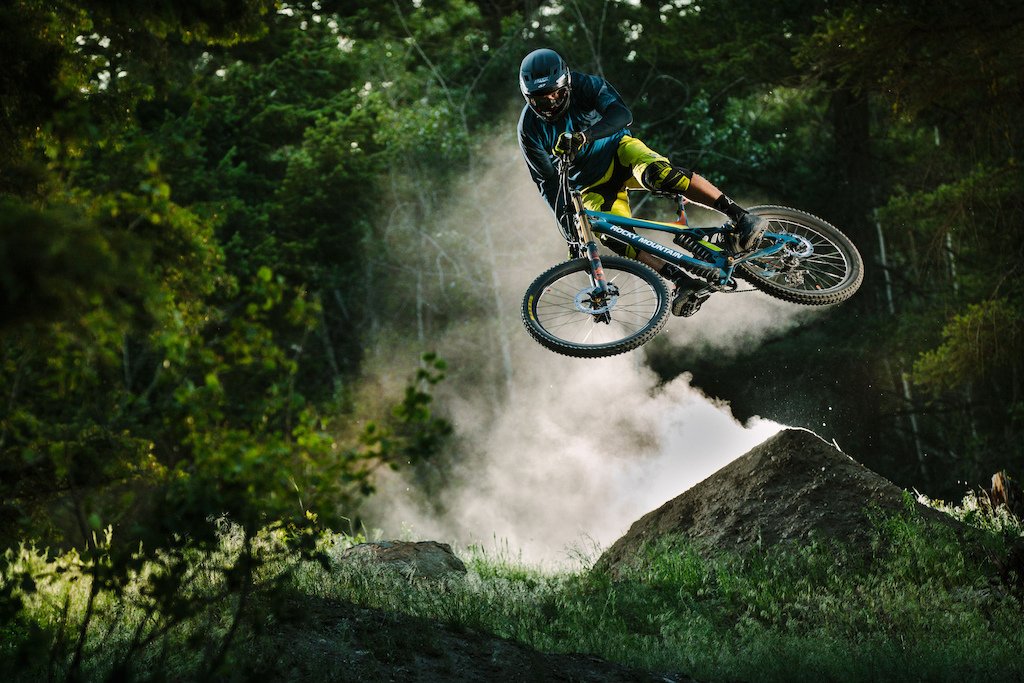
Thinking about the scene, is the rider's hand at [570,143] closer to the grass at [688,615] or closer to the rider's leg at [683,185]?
the rider's leg at [683,185]

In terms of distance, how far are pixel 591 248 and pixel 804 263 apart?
166 cm

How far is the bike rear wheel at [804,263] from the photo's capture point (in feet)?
18.5

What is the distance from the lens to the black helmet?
195 inches

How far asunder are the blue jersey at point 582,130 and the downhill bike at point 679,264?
0.20m

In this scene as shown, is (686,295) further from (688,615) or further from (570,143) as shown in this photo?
(688,615)

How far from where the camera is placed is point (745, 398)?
54.5 ft

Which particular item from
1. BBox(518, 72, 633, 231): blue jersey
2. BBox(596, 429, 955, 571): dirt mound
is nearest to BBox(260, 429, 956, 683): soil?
BBox(596, 429, 955, 571): dirt mound

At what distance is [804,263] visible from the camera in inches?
233

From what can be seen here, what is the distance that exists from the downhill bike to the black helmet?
0.40m

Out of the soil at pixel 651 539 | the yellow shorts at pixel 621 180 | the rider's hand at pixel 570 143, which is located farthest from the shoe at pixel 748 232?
the soil at pixel 651 539

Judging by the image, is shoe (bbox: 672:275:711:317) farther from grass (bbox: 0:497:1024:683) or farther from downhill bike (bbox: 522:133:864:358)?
grass (bbox: 0:497:1024:683)

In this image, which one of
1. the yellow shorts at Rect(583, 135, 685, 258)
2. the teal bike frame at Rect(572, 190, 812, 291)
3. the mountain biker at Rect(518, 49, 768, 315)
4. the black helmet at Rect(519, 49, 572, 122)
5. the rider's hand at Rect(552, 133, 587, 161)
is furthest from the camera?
the yellow shorts at Rect(583, 135, 685, 258)

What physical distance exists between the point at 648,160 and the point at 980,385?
41.9 feet

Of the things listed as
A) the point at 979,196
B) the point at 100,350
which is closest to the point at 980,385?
the point at 979,196
